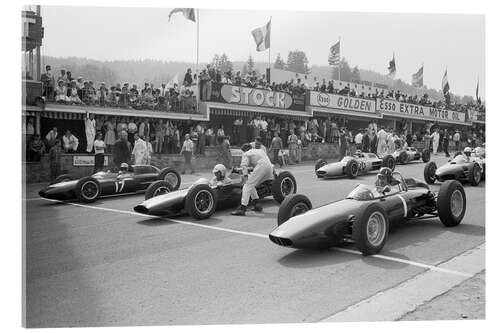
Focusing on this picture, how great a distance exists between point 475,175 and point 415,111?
9.10 meters

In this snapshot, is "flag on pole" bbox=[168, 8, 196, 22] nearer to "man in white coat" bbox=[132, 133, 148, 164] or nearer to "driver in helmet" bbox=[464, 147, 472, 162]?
"man in white coat" bbox=[132, 133, 148, 164]

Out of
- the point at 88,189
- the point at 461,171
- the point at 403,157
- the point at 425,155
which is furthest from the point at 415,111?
the point at 88,189

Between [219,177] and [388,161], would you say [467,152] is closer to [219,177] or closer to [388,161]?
[388,161]

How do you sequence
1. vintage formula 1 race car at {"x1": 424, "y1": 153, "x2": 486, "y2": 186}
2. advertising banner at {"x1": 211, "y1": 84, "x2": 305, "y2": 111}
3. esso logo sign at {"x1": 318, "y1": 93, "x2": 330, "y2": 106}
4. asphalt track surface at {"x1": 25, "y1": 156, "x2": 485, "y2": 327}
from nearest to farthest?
asphalt track surface at {"x1": 25, "y1": 156, "x2": 485, "y2": 327}
vintage formula 1 race car at {"x1": 424, "y1": 153, "x2": 486, "y2": 186}
advertising banner at {"x1": 211, "y1": 84, "x2": 305, "y2": 111}
esso logo sign at {"x1": 318, "y1": 93, "x2": 330, "y2": 106}

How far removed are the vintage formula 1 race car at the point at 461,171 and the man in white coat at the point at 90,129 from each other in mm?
11408

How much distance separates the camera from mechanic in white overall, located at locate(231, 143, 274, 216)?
970 centimetres

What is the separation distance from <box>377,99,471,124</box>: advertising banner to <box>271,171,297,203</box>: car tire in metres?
5.85

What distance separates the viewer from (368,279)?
5766mm

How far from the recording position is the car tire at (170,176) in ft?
42.9

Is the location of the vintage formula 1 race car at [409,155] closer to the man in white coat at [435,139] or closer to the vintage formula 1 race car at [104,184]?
the man in white coat at [435,139]

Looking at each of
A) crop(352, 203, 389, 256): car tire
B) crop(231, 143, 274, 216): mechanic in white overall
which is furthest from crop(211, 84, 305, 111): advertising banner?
Answer: crop(352, 203, 389, 256): car tire

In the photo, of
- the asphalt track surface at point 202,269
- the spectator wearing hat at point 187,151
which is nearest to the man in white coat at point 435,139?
the spectator wearing hat at point 187,151

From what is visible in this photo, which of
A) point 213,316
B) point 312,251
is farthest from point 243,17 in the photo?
point 213,316

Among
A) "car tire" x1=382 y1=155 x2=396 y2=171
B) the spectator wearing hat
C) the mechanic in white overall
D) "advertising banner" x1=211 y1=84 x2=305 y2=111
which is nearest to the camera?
the mechanic in white overall
